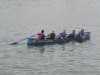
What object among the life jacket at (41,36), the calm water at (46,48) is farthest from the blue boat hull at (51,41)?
the calm water at (46,48)

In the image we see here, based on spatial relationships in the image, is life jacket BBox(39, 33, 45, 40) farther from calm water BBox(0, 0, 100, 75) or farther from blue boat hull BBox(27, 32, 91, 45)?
calm water BBox(0, 0, 100, 75)

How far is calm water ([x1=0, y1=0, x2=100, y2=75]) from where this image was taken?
33.0 m

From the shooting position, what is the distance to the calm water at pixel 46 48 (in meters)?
33.0

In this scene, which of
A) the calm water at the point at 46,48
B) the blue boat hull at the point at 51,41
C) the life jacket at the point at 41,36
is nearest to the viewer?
the calm water at the point at 46,48

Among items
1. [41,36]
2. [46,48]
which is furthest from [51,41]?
[46,48]

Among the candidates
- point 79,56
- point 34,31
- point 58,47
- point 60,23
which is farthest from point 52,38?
point 60,23

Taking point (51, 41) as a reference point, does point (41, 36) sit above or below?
above

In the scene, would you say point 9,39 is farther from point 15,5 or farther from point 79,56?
point 15,5

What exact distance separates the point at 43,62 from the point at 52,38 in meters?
8.13

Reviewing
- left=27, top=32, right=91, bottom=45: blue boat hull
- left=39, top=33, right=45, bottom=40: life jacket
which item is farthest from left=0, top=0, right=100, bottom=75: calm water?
left=39, top=33, right=45, bottom=40: life jacket

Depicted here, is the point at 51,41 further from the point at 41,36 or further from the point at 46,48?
the point at 46,48

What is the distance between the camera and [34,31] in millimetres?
52125

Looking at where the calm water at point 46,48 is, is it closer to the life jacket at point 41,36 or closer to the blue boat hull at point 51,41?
the blue boat hull at point 51,41

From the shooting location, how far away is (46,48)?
40.8 meters
